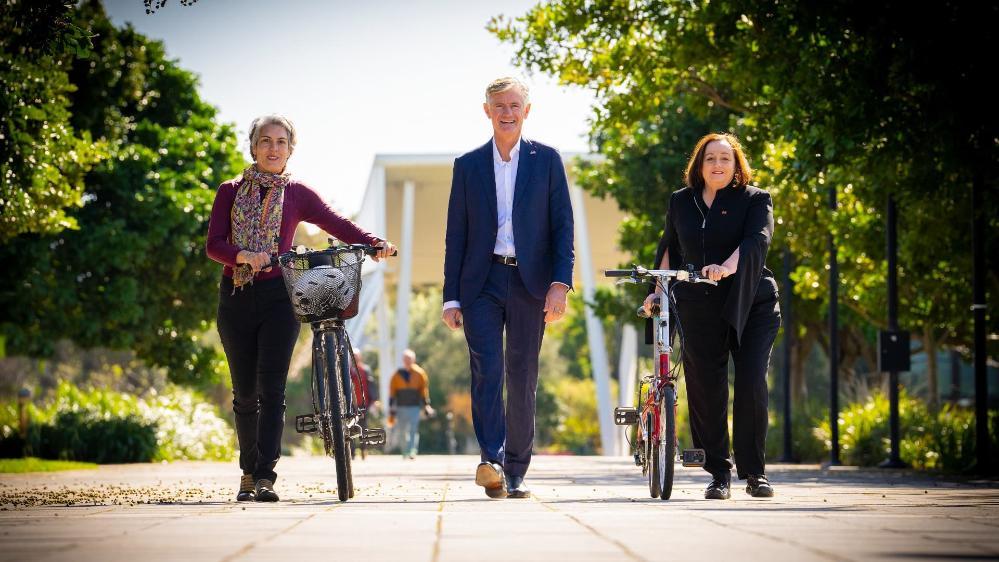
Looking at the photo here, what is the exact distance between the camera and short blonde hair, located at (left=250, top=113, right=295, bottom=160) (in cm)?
858

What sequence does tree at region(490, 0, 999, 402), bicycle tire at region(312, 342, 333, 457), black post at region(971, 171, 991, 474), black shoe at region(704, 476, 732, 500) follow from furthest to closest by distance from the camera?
black post at region(971, 171, 991, 474) < tree at region(490, 0, 999, 402) < black shoe at region(704, 476, 732, 500) < bicycle tire at region(312, 342, 333, 457)

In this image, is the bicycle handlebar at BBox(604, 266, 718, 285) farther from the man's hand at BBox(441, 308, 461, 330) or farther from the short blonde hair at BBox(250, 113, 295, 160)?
the short blonde hair at BBox(250, 113, 295, 160)

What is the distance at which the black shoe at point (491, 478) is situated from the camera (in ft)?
26.1

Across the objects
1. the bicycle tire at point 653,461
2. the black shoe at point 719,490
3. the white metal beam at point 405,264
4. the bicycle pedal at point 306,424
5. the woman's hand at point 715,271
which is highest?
the white metal beam at point 405,264

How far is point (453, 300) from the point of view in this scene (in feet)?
27.1

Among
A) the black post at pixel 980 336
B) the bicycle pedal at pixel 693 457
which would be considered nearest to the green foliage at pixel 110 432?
the black post at pixel 980 336

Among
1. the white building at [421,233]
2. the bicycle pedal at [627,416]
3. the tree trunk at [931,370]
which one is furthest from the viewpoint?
the white building at [421,233]

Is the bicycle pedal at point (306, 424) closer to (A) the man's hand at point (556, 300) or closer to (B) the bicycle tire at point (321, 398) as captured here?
(B) the bicycle tire at point (321, 398)

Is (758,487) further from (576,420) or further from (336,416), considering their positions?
(576,420)

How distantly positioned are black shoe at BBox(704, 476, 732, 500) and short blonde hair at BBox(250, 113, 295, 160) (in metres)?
3.11

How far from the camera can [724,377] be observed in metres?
8.89

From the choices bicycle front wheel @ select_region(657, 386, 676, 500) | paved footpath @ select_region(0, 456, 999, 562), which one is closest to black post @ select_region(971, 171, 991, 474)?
paved footpath @ select_region(0, 456, 999, 562)

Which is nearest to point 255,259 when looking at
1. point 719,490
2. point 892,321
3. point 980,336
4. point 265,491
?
point 265,491

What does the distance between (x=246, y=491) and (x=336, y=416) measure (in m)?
0.92
